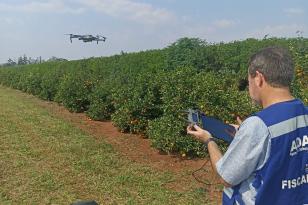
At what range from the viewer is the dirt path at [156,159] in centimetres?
602

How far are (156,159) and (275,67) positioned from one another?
17.4ft

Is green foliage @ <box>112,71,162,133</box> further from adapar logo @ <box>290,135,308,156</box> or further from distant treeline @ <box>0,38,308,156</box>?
adapar logo @ <box>290,135,308,156</box>

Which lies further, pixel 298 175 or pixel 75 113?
pixel 75 113

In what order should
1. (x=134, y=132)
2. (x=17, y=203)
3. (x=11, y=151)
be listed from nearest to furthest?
(x=17, y=203) → (x=11, y=151) → (x=134, y=132)

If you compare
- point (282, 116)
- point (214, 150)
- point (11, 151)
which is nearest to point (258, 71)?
point (282, 116)

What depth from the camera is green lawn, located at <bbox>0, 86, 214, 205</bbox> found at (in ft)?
18.7

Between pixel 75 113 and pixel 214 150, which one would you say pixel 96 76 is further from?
pixel 214 150

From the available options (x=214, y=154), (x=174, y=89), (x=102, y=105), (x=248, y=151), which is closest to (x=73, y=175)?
(x=174, y=89)

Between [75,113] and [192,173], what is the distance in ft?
24.3

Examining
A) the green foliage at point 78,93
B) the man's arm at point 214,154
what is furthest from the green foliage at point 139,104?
the man's arm at point 214,154

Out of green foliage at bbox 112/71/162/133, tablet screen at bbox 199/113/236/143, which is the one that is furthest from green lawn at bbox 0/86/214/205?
tablet screen at bbox 199/113/236/143

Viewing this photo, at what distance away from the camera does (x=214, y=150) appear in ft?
7.68

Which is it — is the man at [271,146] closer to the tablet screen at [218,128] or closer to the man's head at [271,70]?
the man's head at [271,70]

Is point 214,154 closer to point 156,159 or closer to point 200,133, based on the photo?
point 200,133
